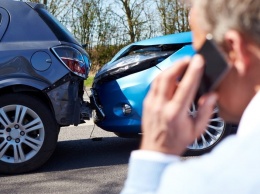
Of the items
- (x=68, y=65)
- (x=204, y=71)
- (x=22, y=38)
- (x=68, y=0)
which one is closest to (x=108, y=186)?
(x=68, y=65)

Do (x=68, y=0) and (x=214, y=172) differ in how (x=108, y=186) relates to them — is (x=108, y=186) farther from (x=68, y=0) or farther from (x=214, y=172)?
(x=68, y=0)

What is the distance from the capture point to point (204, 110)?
3.50ft

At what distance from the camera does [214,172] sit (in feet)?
3.09

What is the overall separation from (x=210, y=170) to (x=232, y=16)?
0.27 m

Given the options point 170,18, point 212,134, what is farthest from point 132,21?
point 212,134

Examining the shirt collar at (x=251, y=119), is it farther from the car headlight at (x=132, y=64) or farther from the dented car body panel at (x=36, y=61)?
the car headlight at (x=132, y=64)

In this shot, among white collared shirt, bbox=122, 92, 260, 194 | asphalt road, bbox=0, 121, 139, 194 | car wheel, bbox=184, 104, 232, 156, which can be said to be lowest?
asphalt road, bbox=0, 121, 139, 194

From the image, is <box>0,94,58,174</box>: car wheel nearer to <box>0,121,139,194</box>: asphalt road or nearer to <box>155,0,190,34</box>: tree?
<box>0,121,139,194</box>: asphalt road

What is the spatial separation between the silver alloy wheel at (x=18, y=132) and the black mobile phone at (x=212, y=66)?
4444mm

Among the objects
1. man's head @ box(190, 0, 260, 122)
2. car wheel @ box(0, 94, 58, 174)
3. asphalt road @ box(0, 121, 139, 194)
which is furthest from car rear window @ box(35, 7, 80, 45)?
man's head @ box(190, 0, 260, 122)

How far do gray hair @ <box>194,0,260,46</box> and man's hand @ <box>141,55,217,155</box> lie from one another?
0.22 ft

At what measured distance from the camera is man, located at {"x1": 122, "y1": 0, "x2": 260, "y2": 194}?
95cm

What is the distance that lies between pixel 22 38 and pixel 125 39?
15.9 m

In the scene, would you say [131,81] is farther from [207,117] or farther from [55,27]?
[207,117]
